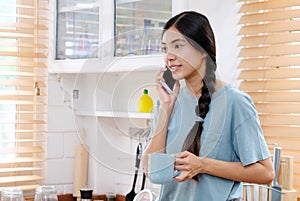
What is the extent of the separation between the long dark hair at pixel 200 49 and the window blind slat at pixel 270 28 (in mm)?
611

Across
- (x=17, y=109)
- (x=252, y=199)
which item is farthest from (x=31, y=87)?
(x=252, y=199)

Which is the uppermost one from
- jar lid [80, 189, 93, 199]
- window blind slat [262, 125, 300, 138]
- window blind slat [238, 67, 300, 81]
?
window blind slat [238, 67, 300, 81]

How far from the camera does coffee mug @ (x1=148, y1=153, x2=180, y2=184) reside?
5.09 feet

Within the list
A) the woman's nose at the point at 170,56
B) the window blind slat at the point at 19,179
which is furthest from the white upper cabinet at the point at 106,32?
the window blind slat at the point at 19,179

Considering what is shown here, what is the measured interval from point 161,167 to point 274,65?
0.84m

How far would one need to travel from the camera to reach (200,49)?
151cm

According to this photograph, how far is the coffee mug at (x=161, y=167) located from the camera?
5.09 ft

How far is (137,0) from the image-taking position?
101 inches

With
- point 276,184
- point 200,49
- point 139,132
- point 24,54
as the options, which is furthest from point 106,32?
point 200,49

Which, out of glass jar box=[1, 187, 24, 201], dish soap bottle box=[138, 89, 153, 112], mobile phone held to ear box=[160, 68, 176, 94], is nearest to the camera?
mobile phone held to ear box=[160, 68, 176, 94]

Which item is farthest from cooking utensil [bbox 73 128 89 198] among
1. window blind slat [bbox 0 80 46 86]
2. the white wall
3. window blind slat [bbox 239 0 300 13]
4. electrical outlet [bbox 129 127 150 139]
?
electrical outlet [bbox 129 127 150 139]

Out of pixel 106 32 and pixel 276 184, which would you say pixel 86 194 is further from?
pixel 276 184

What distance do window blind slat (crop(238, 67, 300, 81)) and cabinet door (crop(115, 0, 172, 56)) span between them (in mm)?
374

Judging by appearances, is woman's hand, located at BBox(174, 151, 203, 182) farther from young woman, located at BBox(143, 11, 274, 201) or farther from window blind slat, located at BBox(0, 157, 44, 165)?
window blind slat, located at BBox(0, 157, 44, 165)
